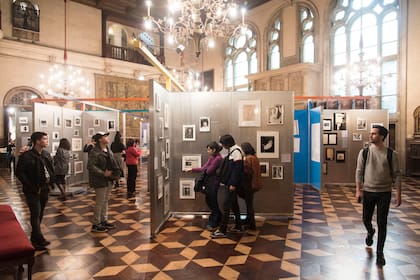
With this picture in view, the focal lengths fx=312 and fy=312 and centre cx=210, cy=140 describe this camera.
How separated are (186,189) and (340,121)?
5641mm

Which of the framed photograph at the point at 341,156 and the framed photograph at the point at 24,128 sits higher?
the framed photograph at the point at 24,128

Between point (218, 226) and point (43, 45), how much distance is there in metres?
13.1

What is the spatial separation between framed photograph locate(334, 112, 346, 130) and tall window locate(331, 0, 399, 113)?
5.50 ft

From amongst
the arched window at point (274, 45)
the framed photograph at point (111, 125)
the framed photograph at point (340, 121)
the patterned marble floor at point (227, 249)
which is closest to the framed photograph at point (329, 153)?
the framed photograph at point (340, 121)

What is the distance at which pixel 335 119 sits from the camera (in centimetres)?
914

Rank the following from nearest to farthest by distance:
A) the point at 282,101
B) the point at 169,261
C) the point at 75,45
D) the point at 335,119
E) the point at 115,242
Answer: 1. the point at 169,261
2. the point at 115,242
3. the point at 282,101
4. the point at 335,119
5. the point at 75,45

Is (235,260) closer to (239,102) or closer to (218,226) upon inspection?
(218,226)

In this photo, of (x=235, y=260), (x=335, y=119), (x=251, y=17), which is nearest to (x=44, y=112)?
(x=235, y=260)

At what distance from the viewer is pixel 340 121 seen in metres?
9.10

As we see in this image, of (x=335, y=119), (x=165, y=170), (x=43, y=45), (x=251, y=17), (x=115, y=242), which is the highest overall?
(x=251, y=17)

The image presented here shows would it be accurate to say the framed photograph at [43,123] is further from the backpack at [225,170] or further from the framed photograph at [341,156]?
the framed photograph at [341,156]

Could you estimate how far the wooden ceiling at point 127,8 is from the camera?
1570 cm

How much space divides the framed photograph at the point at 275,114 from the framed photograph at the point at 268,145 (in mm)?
196

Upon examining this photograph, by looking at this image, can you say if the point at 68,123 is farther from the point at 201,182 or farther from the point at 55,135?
the point at 201,182
